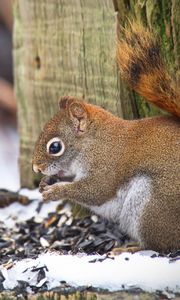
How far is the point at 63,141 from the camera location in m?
4.30

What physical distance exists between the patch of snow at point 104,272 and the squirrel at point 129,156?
19 centimetres

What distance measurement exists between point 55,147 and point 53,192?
19 centimetres

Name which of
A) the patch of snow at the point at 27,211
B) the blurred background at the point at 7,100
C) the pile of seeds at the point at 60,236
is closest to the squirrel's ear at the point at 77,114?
the pile of seeds at the point at 60,236

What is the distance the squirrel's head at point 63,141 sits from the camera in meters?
4.28

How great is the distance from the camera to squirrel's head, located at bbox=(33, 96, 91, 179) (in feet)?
14.0

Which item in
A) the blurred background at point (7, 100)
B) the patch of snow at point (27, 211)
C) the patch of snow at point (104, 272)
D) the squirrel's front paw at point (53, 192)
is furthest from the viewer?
the blurred background at point (7, 100)

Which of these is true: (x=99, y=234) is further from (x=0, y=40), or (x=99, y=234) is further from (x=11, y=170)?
(x=0, y=40)

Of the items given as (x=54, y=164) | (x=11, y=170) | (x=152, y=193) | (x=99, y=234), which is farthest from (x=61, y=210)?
(x=11, y=170)

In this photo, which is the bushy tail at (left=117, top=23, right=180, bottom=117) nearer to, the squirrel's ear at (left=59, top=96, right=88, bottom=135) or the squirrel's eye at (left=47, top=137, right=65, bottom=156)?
the squirrel's ear at (left=59, top=96, right=88, bottom=135)

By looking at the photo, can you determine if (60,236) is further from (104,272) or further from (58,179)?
(104,272)

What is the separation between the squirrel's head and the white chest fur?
0.77 feet

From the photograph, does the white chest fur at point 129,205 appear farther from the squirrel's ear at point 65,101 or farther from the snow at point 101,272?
the squirrel's ear at point 65,101

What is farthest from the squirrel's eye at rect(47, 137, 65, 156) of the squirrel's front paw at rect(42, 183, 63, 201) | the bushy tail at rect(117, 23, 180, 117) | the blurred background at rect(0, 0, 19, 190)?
the blurred background at rect(0, 0, 19, 190)

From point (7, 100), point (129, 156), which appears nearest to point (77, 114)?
point (129, 156)
